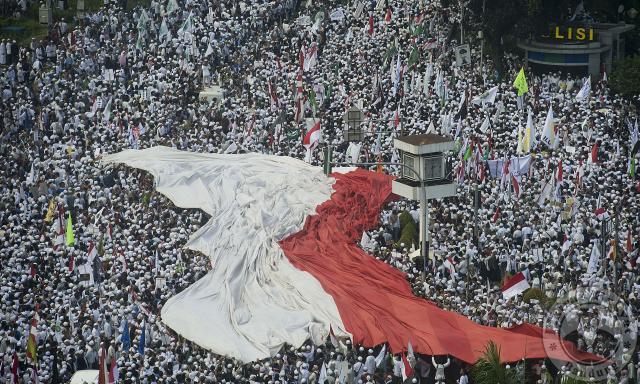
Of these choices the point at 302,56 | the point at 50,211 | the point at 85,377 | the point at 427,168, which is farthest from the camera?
the point at 302,56

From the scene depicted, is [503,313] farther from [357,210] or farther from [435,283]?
[357,210]

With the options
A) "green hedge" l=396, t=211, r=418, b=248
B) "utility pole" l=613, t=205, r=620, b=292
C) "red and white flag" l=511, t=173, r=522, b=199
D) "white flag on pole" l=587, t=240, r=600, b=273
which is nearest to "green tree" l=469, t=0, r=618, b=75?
"red and white flag" l=511, t=173, r=522, b=199

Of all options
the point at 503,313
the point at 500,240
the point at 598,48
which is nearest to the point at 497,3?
the point at 598,48

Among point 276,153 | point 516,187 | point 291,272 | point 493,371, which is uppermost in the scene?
point 516,187

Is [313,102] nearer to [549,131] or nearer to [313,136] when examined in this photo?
[313,136]

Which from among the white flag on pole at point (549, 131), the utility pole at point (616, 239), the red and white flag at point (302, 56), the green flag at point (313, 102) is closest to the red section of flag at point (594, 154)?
the white flag on pole at point (549, 131)

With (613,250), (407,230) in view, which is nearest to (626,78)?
(407,230)
